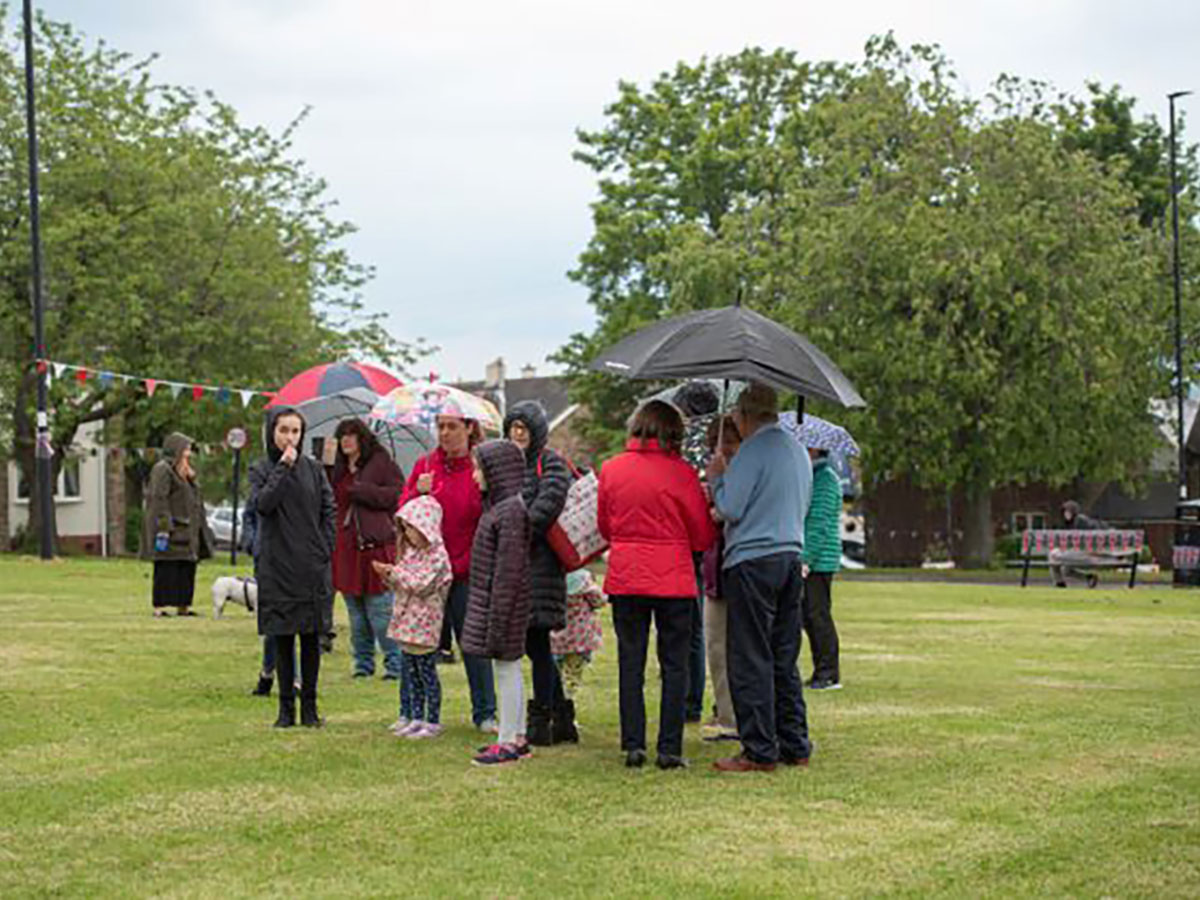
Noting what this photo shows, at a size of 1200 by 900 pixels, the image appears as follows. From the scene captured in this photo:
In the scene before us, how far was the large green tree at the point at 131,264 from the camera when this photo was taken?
43719 millimetres

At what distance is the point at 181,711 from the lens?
11984mm

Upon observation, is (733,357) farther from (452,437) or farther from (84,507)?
(84,507)

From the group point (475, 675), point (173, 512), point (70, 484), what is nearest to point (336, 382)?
point (173, 512)

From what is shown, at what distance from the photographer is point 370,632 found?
Answer: 47.5 feet

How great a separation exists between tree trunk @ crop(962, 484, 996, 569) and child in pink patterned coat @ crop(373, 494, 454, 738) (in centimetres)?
3710

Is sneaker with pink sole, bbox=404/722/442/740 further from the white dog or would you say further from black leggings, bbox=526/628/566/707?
the white dog

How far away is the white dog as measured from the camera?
18.3 meters

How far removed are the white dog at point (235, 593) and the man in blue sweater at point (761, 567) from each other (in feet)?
30.6

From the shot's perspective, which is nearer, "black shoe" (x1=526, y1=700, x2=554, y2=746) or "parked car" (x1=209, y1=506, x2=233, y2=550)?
"black shoe" (x1=526, y1=700, x2=554, y2=746)

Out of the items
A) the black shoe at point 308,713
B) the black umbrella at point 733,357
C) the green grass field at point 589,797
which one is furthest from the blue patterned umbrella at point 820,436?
the black shoe at point 308,713

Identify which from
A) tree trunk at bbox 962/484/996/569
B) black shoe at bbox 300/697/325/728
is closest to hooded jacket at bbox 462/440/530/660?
black shoe at bbox 300/697/325/728

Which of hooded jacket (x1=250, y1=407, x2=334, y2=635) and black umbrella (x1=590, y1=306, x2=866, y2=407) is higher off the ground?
black umbrella (x1=590, y1=306, x2=866, y2=407)

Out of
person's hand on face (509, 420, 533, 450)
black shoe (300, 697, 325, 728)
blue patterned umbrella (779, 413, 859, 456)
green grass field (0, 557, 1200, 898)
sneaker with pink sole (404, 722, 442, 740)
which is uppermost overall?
blue patterned umbrella (779, 413, 859, 456)

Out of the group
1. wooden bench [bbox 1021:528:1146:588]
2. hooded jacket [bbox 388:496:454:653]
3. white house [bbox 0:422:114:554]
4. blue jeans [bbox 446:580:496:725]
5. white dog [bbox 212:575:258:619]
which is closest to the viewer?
hooded jacket [bbox 388:496:454:653]
